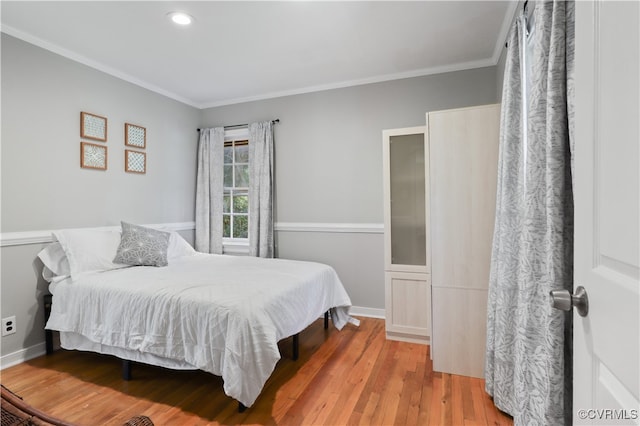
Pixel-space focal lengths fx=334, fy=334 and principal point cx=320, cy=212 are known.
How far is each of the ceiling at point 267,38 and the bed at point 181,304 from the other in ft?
5.23

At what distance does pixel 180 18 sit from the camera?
2.45m

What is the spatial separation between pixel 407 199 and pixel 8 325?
3356 mm

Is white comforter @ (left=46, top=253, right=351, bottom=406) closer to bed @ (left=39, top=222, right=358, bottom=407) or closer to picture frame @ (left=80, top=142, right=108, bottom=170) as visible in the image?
bed @ (left=39, top=222, right=358, bottom=407)

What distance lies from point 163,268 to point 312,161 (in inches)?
76.6

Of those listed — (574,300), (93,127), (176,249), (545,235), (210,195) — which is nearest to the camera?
(574,300)

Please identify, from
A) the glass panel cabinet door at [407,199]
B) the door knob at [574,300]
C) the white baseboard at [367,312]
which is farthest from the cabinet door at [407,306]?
the door knob at [574,300]

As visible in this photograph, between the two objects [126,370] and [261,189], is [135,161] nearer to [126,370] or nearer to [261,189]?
[261,189]

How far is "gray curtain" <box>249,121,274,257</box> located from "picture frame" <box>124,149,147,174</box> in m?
1.18

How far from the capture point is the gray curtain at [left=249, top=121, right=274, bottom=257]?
4.00m

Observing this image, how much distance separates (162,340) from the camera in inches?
83.6

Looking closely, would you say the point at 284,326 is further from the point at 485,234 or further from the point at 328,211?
the point at 328,211

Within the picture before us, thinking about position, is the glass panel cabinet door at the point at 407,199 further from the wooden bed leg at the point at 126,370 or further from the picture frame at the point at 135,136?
the picture frame at the point at 135,136

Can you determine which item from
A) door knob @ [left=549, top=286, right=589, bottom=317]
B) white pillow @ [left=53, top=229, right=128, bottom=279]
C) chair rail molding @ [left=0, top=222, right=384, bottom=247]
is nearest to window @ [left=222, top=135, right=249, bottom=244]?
chair rail molding @ [left=0, top=222, right=384, bottom=247]

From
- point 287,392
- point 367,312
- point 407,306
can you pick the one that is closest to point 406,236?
point 407,306
